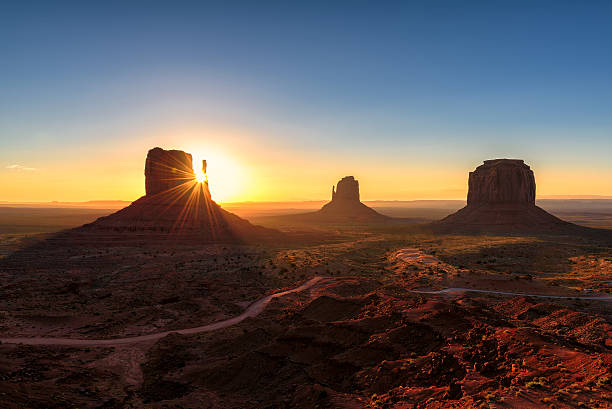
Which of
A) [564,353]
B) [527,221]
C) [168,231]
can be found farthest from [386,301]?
[527,221]

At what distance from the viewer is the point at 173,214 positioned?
277 ft

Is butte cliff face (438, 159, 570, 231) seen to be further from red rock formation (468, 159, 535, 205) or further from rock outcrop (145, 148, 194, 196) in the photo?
rock outcrop (145, 148, 194, 196)

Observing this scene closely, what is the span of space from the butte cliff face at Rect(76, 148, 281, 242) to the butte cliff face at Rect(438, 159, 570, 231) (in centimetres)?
7334

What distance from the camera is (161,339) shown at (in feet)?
88.9

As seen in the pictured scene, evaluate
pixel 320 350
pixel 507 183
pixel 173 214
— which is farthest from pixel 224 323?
pixel 507 183

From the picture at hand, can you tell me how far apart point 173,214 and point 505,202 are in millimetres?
110858

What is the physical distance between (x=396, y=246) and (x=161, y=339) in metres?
67.4

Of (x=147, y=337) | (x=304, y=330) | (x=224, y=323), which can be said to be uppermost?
(x=304, y=330)

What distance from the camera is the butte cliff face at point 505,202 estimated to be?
353ft

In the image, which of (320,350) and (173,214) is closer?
(320,350)

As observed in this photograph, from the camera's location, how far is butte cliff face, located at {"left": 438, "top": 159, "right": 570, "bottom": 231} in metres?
108

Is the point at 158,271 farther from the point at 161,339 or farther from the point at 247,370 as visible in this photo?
the point at 247,370

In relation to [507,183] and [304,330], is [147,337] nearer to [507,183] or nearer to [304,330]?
[304,330]

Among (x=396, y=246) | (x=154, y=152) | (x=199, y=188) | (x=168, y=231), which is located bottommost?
(x=396, y=246)
